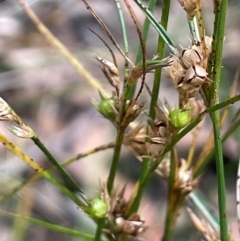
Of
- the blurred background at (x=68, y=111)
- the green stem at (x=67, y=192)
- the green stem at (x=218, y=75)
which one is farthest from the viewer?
the blurred background at (x=68, y=111)

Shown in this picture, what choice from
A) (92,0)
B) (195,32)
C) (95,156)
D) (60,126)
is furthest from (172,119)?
(92,0)

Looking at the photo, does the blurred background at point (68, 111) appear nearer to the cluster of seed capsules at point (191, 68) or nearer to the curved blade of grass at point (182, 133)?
the curved blade of grass at point (182, 133)

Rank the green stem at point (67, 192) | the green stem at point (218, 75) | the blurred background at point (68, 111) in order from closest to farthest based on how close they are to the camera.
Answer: the green stem at point (218, 75) → the green stem at point (67, 192) → the blurred background at point (68, 111)

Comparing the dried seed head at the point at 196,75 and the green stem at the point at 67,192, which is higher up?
the dried seed head at the point at 196,75

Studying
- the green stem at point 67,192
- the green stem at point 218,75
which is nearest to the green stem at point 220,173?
the green stem at point 218,75

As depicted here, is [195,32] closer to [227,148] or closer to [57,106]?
[227,148]

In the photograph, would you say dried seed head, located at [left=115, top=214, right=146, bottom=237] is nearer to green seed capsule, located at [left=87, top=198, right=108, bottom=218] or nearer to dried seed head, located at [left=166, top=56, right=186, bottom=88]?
green seed capsule, located at [left=87, top=198, right=108, bottom=218]

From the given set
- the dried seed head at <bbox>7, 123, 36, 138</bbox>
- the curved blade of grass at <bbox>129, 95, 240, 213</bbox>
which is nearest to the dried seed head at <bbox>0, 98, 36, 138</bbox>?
the dried seed head at <bbox>7, 123, 36, 138</bbox>
